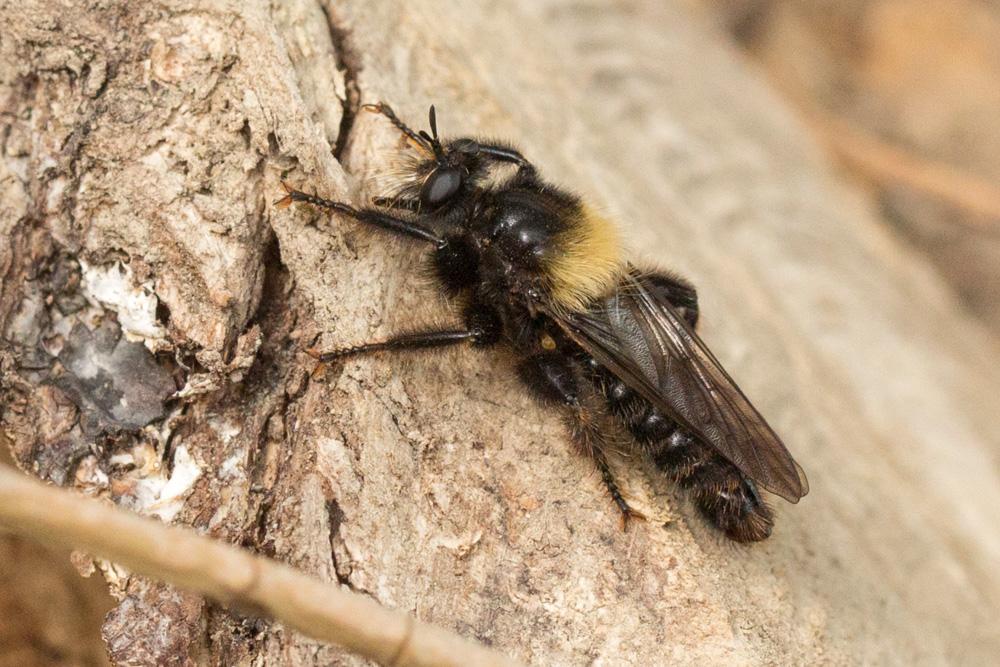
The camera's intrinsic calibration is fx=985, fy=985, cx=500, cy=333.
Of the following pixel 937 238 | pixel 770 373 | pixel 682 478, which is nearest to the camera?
pixel 682 478

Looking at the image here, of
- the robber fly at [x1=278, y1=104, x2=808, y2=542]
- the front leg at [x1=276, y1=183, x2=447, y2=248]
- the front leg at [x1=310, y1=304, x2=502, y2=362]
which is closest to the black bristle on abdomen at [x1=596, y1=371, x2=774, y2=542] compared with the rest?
the robber fly at [x1=278, y1=104, x2=808, y2=542]

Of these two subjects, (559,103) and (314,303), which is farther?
(559,103)

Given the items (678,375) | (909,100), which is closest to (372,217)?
(678,375)

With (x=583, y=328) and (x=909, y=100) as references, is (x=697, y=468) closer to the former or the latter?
(x=583, y=328)

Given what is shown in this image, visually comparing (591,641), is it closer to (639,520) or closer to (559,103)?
(639,520)

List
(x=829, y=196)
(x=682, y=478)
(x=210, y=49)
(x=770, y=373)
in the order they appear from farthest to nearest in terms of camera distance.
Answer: (x=829, y=196)
(x=770, y=373)
(x=682, y=478)
(x=210, y=49)

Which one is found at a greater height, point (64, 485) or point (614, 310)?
point (614, 310)

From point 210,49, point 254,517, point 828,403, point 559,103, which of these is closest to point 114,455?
point 254,517

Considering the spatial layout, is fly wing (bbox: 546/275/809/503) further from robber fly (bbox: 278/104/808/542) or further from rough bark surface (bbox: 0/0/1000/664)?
rough bark surface (bbox: 0/0/1000/664)

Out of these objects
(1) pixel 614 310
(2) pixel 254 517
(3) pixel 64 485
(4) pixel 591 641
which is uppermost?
(1) pixel 614 310
